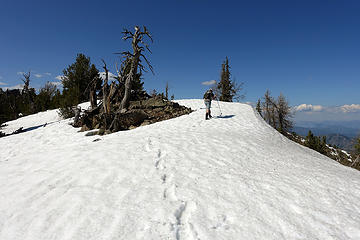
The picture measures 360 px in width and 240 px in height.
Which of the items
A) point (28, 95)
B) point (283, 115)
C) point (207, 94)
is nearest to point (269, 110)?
point (283, 115)

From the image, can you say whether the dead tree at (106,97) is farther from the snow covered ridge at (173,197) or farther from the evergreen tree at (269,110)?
the evergreen tree at (269,110)

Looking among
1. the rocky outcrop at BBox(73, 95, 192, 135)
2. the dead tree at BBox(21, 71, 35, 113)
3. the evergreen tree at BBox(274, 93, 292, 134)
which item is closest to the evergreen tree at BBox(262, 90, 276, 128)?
the evergreen tree at BBox(274, 93, 292, 134)

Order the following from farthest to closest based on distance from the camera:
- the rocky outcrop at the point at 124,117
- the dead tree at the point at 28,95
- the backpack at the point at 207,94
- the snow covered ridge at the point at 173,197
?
the dead tree at the point at 28,95, the backpack at the point at 207,94, the rocky outcrop at the point at 124,117, the snow covered ridge at the point at 173,197

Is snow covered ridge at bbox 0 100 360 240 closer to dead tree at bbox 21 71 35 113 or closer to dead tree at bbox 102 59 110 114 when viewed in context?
dead tree at bbox 102 59 110 114

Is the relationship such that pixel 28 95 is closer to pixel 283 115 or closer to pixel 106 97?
pixel 106 97

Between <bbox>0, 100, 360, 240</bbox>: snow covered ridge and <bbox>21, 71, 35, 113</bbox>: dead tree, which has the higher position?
<bbox>21, 71, 35, 113</bbox>: dead tree

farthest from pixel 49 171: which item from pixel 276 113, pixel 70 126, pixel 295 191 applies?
pixel 276 113

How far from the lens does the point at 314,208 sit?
3010 mm

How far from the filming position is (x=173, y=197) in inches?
127

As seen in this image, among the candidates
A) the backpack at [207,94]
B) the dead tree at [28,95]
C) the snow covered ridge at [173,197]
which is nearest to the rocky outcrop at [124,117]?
the backpack at [207,94]

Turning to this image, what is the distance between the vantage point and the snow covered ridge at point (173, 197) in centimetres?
246

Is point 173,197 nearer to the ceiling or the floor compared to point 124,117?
nearer to the floor

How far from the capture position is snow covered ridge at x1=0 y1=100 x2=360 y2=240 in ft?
8.05

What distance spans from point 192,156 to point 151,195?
7.58 feet
